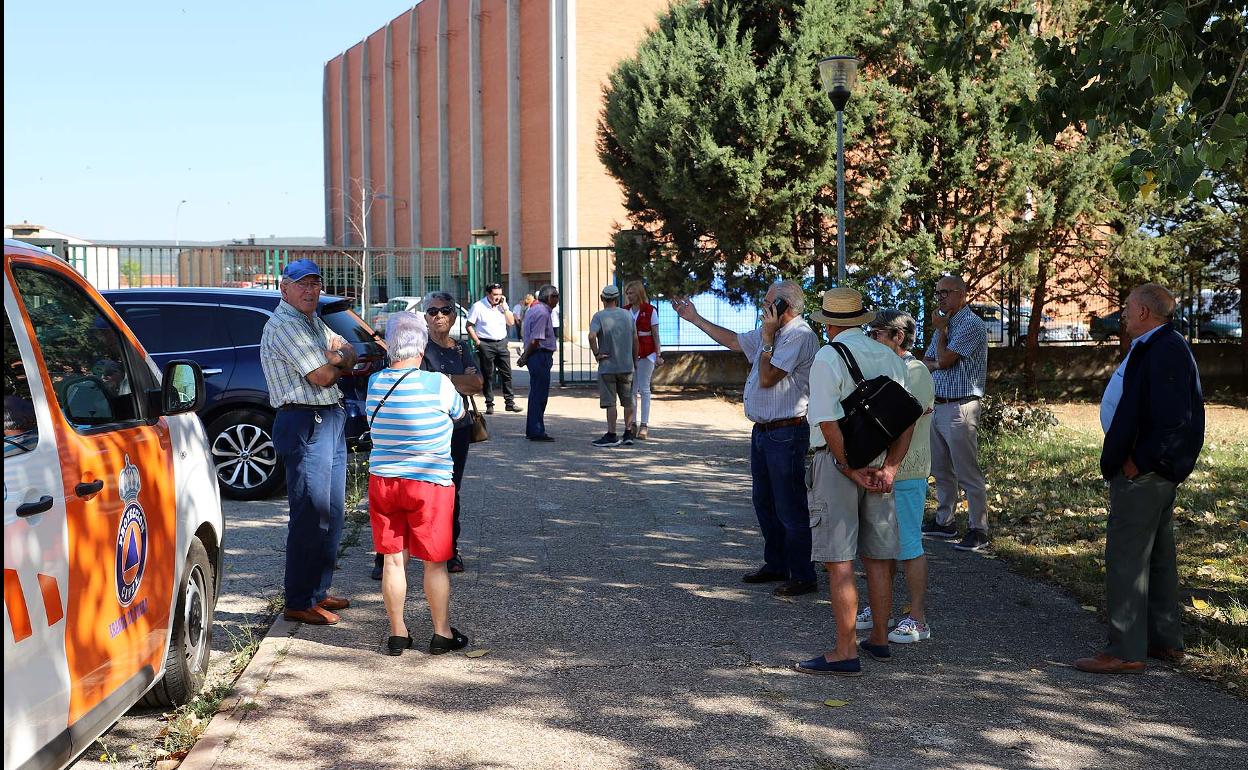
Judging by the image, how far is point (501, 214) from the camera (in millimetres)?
43219

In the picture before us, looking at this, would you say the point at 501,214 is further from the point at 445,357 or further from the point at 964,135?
the point at 445,357

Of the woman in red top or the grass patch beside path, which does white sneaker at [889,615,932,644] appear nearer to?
the grass patch beside path

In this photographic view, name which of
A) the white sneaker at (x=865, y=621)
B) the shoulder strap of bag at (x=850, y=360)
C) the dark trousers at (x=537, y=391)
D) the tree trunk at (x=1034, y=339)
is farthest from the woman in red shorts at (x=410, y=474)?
the tree trunk at (x=1034, y=339)

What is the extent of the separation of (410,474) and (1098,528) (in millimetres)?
5621

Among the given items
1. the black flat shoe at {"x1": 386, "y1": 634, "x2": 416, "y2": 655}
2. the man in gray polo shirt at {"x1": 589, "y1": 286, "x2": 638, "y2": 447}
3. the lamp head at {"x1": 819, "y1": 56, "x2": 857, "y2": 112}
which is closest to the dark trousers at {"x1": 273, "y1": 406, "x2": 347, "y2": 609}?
the black flat shoe at {"x1": 386, "y1": 634, "x2": 416, "y2": 655}

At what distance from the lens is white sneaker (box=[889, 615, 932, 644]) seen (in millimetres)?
6152

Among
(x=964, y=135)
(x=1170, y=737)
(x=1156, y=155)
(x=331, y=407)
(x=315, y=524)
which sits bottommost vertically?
(x=1170, y=737)

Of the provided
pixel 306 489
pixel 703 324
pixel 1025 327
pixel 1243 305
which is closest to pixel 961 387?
pixel 703 324

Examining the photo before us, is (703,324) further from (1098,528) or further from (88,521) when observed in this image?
(88,521)

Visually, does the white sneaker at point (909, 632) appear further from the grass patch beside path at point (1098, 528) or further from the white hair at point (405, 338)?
the white hair at point (405, 338)

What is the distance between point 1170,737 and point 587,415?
12512 millimetres

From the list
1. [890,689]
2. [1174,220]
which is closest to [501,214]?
[1174,220]

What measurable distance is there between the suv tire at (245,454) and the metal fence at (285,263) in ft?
31.0

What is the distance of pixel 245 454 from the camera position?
33.5 ft
